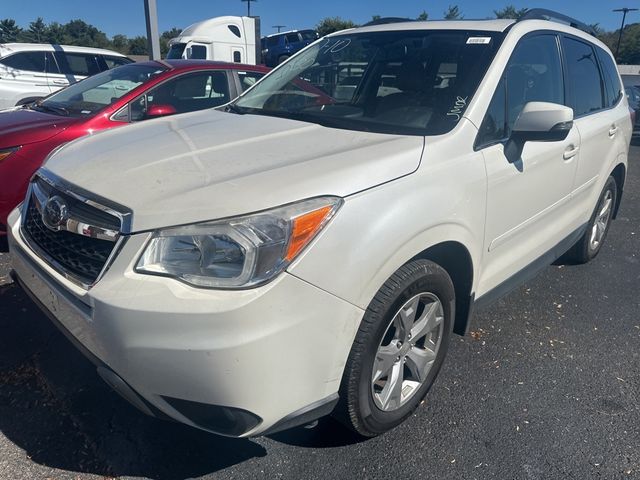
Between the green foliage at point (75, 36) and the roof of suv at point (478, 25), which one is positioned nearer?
the roof of suv at point (478, 25)

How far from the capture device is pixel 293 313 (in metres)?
1.74

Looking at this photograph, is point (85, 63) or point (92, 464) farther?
point (85, 63)

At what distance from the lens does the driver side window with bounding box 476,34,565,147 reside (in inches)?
103

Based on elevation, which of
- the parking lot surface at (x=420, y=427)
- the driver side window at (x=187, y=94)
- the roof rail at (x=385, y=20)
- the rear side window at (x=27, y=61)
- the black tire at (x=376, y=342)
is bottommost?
the parking lot surface at (x=420, y=427)

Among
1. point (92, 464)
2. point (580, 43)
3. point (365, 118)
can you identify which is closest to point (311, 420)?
point (92, 464)

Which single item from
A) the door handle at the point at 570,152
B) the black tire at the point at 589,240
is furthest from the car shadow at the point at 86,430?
the black tire at the point at 589,240

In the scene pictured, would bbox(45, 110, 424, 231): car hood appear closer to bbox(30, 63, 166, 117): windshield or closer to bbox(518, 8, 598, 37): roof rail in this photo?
bbox(518, 8, 598, 37): roof rail

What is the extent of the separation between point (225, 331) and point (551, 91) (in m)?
2.60

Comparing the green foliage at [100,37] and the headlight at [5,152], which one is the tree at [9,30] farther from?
the headlight at [5,152]

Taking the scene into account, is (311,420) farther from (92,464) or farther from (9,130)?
(9,130)

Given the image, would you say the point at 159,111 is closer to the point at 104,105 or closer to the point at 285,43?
the point at 104,105

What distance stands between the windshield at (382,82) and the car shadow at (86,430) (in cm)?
163

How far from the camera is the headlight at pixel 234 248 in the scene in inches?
68.0

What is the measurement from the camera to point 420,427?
249 cm
